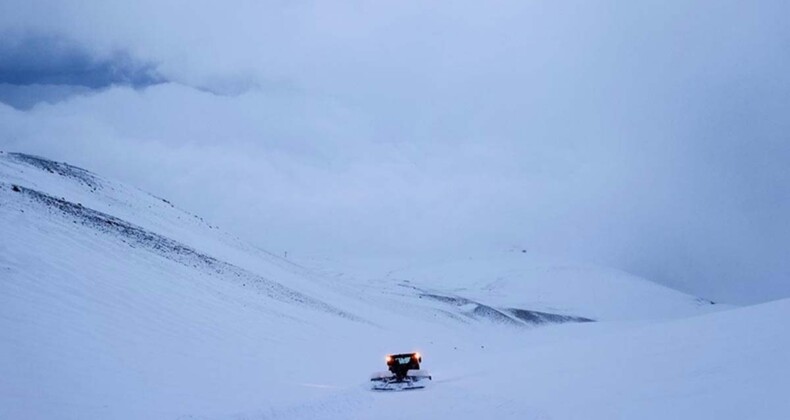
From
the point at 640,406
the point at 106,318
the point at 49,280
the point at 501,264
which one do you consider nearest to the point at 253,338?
the point at 106,318

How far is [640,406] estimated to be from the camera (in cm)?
984

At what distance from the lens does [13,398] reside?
10.4m

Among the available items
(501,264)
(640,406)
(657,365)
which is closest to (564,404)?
(640,406)

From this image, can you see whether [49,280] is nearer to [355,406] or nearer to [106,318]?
[106,318]

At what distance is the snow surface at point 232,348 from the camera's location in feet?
36.5

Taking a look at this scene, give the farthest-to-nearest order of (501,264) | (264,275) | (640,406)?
(501,264) → (264,275) → (640,406)

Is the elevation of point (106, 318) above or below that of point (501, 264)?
below

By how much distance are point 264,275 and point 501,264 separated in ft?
453

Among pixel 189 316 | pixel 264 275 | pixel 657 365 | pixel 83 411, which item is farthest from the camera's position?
pixel 264 275

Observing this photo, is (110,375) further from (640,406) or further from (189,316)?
(640,406)

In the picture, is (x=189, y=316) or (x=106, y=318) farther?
(x=189, y=316)

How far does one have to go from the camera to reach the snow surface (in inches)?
438

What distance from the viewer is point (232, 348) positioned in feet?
71.2

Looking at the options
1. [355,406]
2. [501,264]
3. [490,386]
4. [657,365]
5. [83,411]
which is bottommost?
[83,411]
